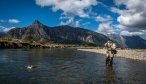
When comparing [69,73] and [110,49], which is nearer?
[69,73]

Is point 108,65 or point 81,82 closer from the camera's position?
point 81,82

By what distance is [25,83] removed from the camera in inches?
877

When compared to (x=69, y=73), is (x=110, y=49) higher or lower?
higher

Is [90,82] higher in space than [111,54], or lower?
lower

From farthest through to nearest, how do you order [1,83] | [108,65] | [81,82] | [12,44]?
1. [12,44]
2. [108,65]
3. [81,82]
4. [1,83]

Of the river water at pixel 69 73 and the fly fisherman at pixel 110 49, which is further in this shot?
the fly fisherman at pixel 110 49

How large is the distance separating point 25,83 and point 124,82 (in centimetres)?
1040

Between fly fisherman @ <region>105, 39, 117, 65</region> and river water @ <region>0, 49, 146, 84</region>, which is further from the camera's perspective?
fly fisherman @ <region>105, 39, 117, 65</region>

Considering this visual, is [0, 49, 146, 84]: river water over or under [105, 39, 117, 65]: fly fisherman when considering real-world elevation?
under

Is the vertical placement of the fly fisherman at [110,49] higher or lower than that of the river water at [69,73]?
higher

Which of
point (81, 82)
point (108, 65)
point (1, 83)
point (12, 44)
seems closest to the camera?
point (1, 83)

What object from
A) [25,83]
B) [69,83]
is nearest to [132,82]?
A: [69,83]

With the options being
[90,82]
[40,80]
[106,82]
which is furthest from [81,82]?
[40,80]

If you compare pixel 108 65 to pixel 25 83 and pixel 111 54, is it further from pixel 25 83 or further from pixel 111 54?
pixel 25 83
